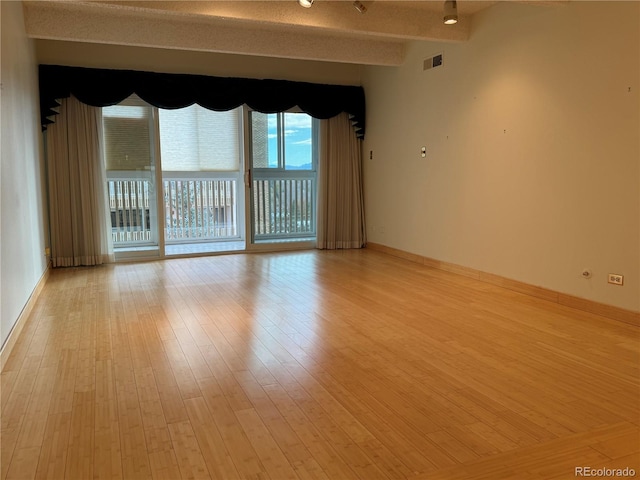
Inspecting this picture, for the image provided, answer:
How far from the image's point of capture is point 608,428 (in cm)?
204

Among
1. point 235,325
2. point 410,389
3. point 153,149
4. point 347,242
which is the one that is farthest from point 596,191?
point 153,149

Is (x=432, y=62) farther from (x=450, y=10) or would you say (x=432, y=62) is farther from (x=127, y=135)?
(x=127, y=135)

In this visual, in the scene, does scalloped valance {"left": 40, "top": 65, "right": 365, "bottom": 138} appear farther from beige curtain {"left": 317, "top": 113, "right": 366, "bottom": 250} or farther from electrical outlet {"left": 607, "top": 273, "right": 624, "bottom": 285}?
electrical outlet {"left": 607, "top": 273, "right": 624, "bottom": 285}

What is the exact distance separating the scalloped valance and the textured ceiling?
2.65ft

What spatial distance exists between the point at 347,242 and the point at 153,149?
2827 millimetres

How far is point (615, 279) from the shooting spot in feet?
11.7

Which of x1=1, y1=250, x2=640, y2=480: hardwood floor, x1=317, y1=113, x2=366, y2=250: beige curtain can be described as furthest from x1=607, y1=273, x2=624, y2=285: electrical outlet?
x1=317, y1=113, x2=366, y2=250: beige curtain

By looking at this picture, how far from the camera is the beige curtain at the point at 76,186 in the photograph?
549 cm

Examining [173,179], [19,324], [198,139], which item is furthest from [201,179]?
[19,324]

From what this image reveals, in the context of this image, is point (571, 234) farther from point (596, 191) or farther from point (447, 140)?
point (447, 140)

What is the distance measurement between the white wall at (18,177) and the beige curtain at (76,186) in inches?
20.3

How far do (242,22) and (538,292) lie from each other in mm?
3661

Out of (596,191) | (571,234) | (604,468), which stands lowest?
(604,468)

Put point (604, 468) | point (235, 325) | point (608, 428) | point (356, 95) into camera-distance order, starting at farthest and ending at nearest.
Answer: point (356, 95)
point (235, 325)
point (608, 428)
point (604, 468)
